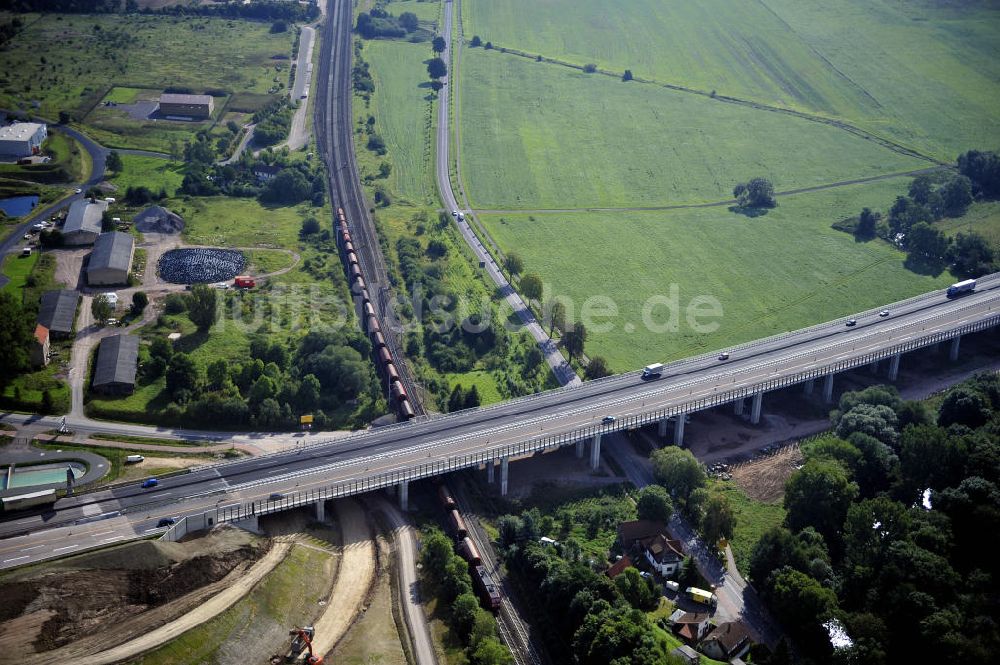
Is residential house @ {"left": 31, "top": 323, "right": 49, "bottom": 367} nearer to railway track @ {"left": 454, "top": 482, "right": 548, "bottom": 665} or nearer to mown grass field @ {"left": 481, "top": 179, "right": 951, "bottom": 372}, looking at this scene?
railway track @ {"left": 454, "top": 482, "right": 548, "bottom": 665}

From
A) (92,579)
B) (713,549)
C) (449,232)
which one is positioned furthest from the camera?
(449,232)

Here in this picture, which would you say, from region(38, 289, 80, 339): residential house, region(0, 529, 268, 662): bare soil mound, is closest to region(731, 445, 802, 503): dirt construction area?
region(0, 529, 268, 662): bare soil mound

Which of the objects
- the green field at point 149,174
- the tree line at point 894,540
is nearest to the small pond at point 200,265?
the green field at point 149,174

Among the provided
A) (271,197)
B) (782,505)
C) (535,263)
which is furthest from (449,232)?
(782,505)

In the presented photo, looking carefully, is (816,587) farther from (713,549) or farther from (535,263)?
(535,263)

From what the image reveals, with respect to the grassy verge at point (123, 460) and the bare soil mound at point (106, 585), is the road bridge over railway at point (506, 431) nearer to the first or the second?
the grassy verge at point (123, 460)

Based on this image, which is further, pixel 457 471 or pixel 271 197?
pixel 271 197

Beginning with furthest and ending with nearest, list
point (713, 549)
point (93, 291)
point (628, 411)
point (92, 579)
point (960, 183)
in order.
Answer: point (960, 183)
point (93, 291)
point (628, 411)
point (713, 549)
point (92, 579)
